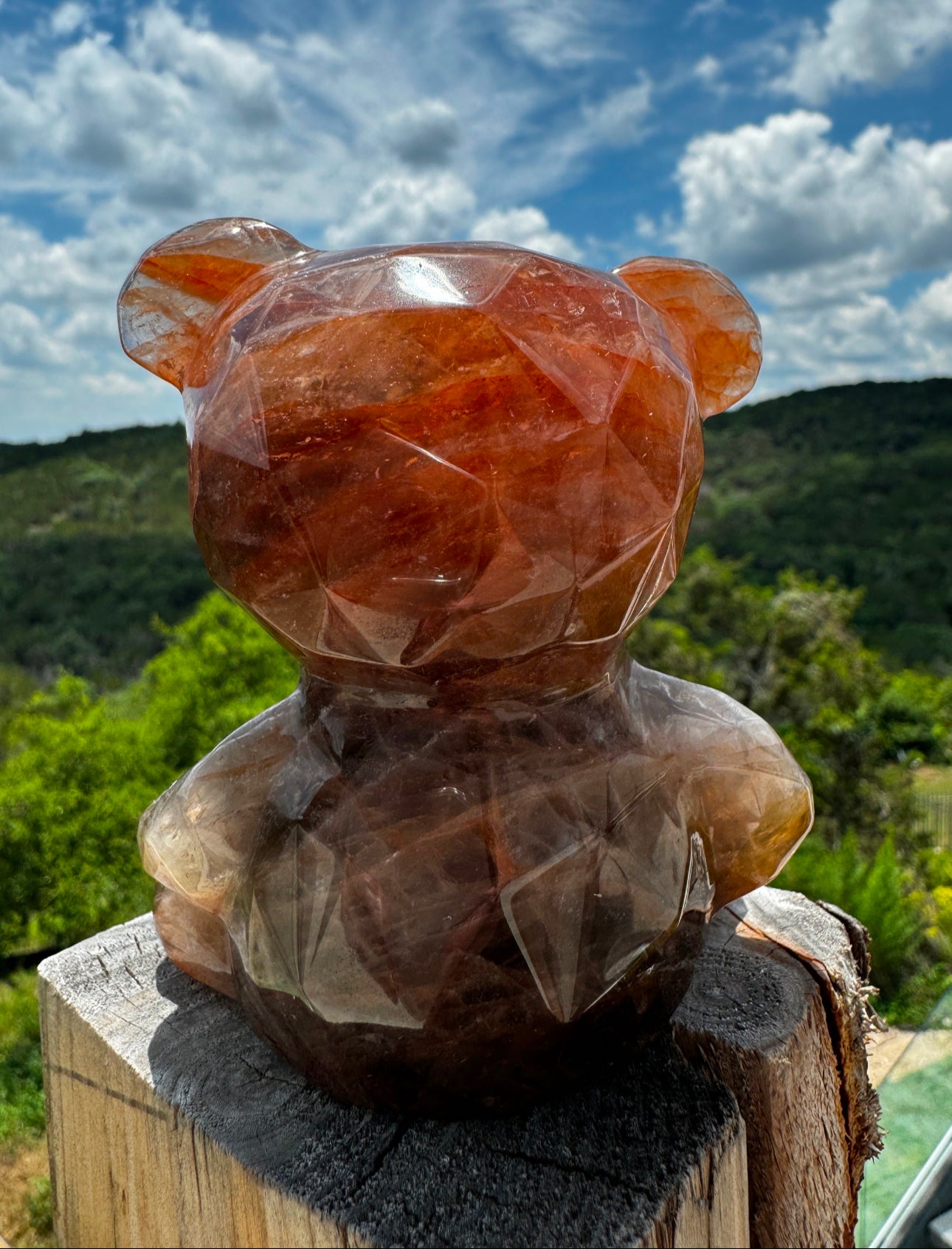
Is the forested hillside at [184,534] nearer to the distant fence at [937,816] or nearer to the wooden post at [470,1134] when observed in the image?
the distant fence at [937,816]

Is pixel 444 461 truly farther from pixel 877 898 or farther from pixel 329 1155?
pixel 877 898

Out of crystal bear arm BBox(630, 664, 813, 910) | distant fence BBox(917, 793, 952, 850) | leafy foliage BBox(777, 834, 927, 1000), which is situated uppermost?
crystal bear arm BBox(630, 664, 813, 910)

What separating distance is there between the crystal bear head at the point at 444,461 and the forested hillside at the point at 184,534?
15762 millimetres

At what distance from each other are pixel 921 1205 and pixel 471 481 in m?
2.90

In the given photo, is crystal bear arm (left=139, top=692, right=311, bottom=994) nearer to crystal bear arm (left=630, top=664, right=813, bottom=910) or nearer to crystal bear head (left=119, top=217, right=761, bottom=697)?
crystal bear head (left=119, top=217, right=761, bottom=697)

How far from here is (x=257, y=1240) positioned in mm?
1030

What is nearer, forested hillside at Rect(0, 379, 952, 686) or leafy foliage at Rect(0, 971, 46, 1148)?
leafy foliage at Rect(0, 971, 46, 1148)

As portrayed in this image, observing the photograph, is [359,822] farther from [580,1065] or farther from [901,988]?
[901,988]

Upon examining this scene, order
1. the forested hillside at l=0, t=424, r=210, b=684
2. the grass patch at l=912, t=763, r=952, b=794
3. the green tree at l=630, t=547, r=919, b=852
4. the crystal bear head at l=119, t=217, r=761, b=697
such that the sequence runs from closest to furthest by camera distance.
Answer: the crystal bear head at l=119, t=217, r=761, b=697
the green tree at l=630, t=547, r=919, b=852
the grass patch at l=912, t=763, r=952, b=794
the forested hillside at l=0, t=424, r=210, b=684

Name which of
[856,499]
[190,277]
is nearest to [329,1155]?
[190,277]

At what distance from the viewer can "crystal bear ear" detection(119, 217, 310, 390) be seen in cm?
111

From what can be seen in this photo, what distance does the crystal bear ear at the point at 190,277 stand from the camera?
1110mm

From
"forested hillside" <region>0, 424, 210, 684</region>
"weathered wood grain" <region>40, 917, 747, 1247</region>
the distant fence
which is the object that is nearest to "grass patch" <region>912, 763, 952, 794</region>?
the distant fence

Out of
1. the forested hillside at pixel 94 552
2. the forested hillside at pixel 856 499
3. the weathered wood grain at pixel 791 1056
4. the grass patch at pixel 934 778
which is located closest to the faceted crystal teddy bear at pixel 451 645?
the weathered wood grain at pixel 791 1056
